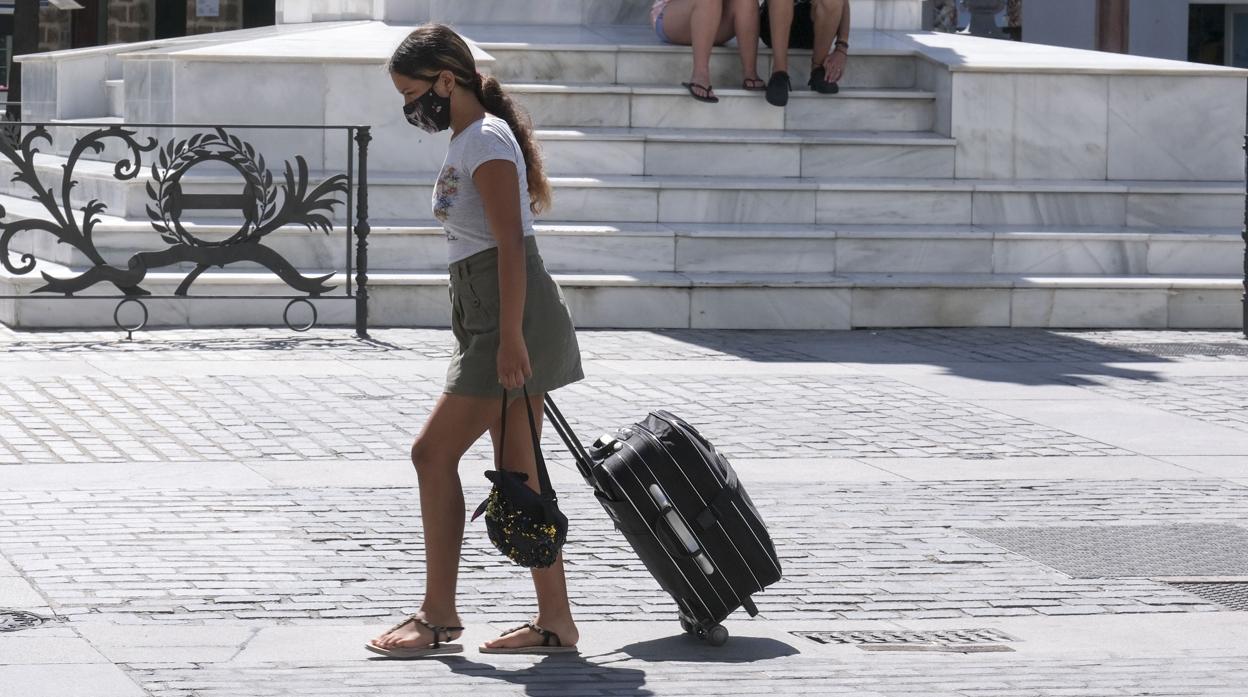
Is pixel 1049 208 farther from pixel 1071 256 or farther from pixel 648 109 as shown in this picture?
pixel 648 109

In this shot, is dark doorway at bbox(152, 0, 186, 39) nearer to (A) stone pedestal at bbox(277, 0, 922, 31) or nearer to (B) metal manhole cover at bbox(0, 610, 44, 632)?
(A) stone pedestal at bbox(277, 0, 922, 31)

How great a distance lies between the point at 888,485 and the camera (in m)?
8.34

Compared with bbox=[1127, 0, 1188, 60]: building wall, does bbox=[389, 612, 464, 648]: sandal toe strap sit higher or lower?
lower

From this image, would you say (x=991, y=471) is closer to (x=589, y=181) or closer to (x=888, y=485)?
(x=888, y=485)

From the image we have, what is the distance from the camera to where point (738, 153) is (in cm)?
1526

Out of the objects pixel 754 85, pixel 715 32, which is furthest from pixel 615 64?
pixel 754 85

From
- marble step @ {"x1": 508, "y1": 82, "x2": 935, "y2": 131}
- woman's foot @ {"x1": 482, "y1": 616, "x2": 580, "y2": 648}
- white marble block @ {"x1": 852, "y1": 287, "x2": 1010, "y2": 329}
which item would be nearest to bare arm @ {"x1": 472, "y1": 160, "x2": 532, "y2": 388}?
woman's foot @ {"x1": 482, "y1": 616, "x2": 580, "y2": 648}

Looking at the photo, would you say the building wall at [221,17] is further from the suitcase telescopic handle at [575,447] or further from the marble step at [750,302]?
the suitcase telescopic handle at [575,447]

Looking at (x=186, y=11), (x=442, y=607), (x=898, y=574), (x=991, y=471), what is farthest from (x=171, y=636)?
(x=186, y=11)

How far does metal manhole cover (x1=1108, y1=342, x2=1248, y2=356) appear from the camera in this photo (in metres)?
12.9

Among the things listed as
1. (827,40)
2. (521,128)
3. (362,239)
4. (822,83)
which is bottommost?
(362,239)

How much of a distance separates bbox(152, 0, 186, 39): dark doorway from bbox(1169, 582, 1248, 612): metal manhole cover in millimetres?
35134

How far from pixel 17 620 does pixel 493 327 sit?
1.60 metres

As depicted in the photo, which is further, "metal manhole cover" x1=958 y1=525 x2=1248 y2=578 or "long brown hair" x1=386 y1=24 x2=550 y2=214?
"metal manhole cover" x1=958 y1=525 x2=1248 y2=578
